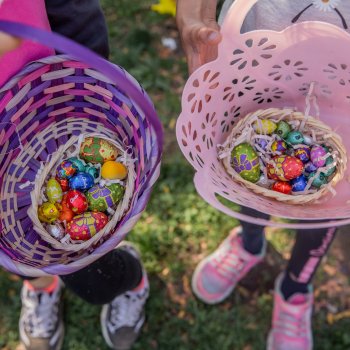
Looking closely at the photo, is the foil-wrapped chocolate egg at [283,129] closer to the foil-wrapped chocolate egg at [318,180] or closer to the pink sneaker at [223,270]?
the foil-wrapped chocolate egg at [318,180]

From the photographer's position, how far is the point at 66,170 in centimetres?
124

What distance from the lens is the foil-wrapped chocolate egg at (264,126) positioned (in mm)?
1209

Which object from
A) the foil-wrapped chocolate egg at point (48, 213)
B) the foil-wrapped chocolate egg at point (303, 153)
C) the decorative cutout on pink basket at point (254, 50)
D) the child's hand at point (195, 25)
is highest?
the child's hand at point (195, 25)

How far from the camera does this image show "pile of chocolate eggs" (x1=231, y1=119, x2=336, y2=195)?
118cm

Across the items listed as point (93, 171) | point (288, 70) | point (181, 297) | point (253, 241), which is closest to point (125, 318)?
point (181, 297)

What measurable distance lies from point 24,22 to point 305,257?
3.37ft

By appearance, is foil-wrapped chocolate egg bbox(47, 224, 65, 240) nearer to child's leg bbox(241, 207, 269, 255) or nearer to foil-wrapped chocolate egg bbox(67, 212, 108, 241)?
foil-wrapped chocolate egg bbox(67, 212, 108, 241)

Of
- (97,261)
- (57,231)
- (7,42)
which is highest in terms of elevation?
(7,42)

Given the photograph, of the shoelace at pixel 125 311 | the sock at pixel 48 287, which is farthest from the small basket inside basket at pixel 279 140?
the sock at pixel 48 287

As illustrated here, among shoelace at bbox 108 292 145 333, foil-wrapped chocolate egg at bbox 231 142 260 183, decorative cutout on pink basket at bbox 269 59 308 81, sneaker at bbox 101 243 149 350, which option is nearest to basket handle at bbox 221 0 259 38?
decorative cutout on pink basket at bbox 269 59 308 81

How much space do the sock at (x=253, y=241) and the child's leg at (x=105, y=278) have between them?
0.40 meters

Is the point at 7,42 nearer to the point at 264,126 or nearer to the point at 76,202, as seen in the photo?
the point at 76,202

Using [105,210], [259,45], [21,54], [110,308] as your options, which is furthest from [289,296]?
[21,54]

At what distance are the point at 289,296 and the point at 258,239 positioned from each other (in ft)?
0.71
